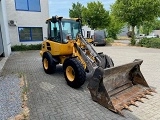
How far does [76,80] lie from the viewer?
5309 mm

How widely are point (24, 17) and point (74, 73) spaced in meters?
13.1

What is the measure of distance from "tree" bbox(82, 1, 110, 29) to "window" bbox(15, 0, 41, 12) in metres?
9.97

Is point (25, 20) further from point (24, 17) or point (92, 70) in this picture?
point (92, 70)

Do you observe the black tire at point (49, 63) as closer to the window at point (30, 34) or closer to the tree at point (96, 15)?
the window at point (30, 34)

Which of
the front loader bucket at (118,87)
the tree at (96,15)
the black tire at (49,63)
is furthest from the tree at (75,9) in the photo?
the front loader bucket at (118,87)

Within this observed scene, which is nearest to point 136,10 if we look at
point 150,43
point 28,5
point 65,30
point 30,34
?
point 150,43

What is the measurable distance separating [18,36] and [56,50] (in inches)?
439

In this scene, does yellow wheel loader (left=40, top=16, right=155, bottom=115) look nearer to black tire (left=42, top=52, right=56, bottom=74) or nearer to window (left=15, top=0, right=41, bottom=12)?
black tire (left=42, top=52, right=56, bottom=74)

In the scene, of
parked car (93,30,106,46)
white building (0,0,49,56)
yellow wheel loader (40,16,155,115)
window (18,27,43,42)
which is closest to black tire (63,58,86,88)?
yellow wheel loader (40,16,155,115)

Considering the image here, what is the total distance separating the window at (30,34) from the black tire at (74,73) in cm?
1235

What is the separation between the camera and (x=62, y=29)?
21.3 feet

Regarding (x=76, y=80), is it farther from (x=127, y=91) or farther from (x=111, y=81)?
(x=127, y=91)

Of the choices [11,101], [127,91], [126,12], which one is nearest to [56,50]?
[11,101]

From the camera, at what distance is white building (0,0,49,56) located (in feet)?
52.0
